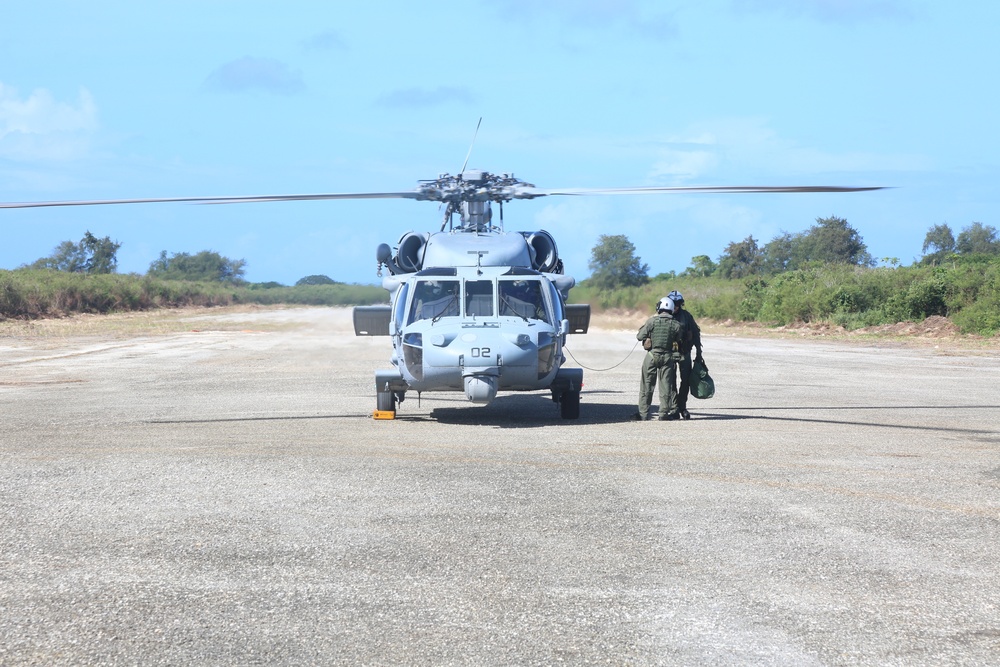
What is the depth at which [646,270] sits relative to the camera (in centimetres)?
5503

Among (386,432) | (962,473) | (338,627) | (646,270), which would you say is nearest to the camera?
(338,627)

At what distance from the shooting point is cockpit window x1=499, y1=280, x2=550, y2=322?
14000 mm

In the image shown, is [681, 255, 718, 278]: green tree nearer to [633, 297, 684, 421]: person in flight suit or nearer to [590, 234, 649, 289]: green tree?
[590, 234, 649, 289]: green tree

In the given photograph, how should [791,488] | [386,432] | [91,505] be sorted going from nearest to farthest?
[91,505]
[791,488]
[386,432]

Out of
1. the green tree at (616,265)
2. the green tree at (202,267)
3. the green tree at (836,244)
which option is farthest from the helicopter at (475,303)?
the green tree at (202,267)

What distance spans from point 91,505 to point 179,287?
8767 centimetres

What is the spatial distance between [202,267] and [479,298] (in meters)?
112

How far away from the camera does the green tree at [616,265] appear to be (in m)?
52.3

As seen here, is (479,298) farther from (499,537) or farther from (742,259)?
(742,259)

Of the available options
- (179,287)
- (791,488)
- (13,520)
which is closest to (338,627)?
(13,520)

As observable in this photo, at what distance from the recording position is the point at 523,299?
14117mm

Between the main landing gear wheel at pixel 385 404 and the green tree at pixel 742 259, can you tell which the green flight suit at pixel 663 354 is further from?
the green tree at pixel 742 259

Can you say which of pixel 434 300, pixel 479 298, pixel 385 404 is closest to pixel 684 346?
pixel 479 298

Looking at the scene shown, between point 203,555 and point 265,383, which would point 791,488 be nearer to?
point 203,555
